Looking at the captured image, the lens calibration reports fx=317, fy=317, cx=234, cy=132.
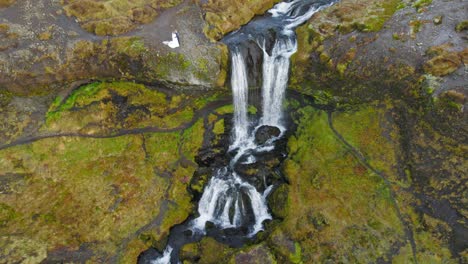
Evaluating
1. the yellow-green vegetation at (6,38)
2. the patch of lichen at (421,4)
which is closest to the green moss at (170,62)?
the yellow-green vegetation at (6,38)

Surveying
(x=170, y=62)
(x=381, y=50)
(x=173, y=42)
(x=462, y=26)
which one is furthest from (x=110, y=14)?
(x=462, y=26)

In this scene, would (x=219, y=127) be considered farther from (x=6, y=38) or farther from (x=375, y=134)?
(x=6, y=38)

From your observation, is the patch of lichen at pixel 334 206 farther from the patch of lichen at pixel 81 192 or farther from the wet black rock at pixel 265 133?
the patch of lichen at pixel 81 192

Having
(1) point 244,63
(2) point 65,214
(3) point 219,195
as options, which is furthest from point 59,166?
(1) point 244,63

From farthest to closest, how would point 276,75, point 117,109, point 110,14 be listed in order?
1. point 110,14
2. point 276,75
3. point 117,109

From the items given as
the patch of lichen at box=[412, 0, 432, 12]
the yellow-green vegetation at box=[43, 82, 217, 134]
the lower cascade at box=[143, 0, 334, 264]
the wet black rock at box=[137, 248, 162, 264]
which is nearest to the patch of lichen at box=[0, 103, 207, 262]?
the wet black rock at box=[137, 248, 162, 264]

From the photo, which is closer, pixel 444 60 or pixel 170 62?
pixel 444 60

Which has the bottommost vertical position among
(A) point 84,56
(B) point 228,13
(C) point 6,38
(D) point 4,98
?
(D) point 4,98
